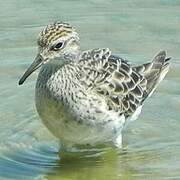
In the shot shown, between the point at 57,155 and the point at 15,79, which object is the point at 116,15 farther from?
the point at 57,155

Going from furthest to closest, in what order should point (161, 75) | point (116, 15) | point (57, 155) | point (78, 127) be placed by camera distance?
1. point (116, 15)
2. point (161, 75)
3. point (57, 155)
4. point (78, 127)

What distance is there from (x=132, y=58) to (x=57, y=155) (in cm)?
265

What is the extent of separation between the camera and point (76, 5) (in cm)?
1372

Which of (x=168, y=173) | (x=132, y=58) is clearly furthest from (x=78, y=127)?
(x=132, y=58)

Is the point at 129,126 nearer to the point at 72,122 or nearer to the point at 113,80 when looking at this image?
the point at 113,80

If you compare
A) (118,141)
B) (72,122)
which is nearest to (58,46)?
(72,122)

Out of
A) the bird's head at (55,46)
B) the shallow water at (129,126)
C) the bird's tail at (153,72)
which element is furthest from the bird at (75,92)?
the bird's tail at (153,72)

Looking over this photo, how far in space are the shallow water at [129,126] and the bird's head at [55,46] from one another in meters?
1.23

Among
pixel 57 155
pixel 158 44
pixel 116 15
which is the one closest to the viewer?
pixel 57 155

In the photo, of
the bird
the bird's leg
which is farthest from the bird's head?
the bird's leg

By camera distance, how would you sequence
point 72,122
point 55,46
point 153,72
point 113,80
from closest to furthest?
point 55,46 < point 72,122 < point 113,80 < point 153,72

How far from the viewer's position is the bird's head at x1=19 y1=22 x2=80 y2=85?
29.6 feet

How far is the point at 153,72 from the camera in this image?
1079 centimetres

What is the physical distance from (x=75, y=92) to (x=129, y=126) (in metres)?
1.45
